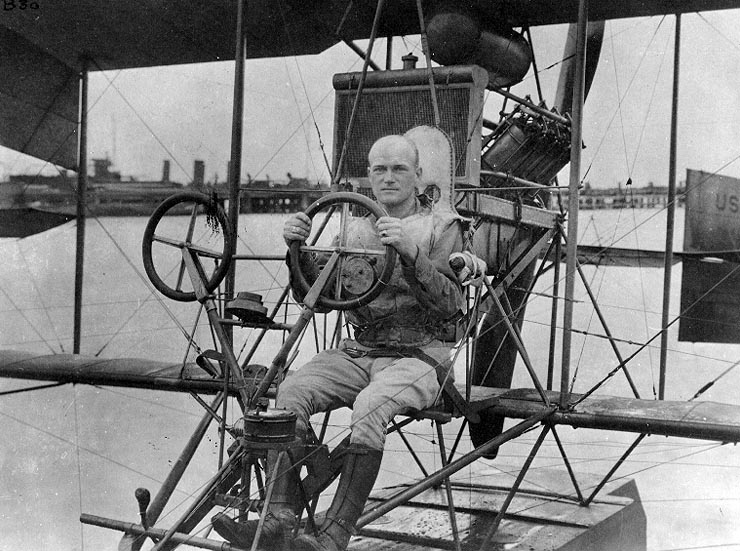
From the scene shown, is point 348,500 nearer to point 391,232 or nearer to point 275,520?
point 275,520

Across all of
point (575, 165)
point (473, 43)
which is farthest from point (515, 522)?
point (473, 43)

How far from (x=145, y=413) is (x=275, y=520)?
13.2 metres

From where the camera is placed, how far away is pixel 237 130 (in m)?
5.59

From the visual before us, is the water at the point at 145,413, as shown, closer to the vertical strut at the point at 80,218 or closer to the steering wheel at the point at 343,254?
the vertical strut at the point at 80,218

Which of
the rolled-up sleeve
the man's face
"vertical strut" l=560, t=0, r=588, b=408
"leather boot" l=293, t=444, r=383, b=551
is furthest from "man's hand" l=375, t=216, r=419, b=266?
"vertical strut" l=560, t=0, r=588, b=408

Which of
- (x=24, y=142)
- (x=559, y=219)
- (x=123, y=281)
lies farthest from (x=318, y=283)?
(x=123, y=281)

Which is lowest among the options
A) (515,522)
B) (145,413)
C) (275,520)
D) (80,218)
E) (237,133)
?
(145,413)

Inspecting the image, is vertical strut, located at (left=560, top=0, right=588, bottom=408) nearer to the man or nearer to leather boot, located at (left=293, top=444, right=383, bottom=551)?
the man

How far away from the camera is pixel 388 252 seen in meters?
3.52

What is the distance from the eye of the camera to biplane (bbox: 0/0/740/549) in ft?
12.7

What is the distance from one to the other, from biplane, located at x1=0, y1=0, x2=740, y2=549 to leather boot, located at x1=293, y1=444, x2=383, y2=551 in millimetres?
218

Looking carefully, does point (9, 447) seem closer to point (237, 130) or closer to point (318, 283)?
point (237, 130)

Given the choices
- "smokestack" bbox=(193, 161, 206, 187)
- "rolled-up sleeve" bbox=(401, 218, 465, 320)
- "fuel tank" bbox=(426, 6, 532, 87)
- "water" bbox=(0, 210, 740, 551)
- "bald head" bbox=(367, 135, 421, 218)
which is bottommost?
"water" bbox=(0, 210, 740, 551)

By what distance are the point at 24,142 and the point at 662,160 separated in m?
9.76
